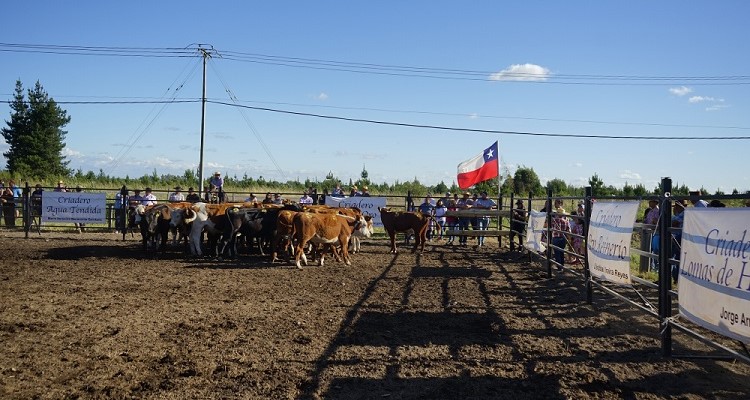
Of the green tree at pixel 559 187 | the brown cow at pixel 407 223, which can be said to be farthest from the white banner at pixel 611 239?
the green tree at pixel 559 187

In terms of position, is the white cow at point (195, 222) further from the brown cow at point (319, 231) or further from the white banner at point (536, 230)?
the white banner at point (536, 230)

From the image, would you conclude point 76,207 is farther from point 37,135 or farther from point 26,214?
point 37,135

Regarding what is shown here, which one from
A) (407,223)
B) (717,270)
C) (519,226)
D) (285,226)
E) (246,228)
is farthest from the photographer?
(519,226)

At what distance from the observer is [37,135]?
53.2 m

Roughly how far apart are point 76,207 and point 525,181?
1395 inches

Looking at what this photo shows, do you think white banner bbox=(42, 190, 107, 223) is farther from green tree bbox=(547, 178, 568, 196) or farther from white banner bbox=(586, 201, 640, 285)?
green tree bbox=(547, 178, 568, 196)

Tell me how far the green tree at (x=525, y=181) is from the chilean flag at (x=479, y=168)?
25.1 metres

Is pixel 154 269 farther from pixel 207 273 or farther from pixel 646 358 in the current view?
pixel 646 358

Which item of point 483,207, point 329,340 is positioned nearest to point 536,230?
point 483,207

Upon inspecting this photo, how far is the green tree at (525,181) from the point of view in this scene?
150 feet

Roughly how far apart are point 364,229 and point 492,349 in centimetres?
966

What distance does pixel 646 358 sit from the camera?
612 cm

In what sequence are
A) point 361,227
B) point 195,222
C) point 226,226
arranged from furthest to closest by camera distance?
point 361,227, point 195,222, point 226,226

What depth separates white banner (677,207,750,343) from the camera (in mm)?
4590
